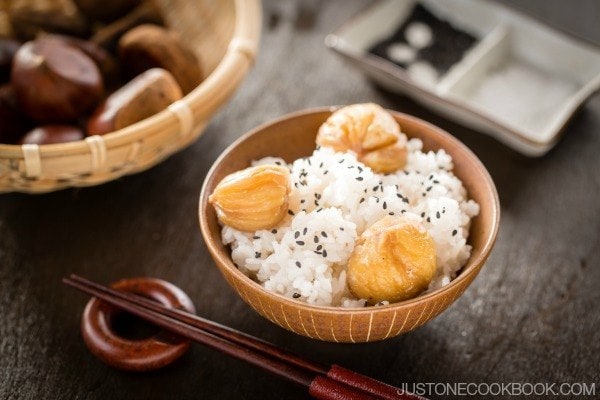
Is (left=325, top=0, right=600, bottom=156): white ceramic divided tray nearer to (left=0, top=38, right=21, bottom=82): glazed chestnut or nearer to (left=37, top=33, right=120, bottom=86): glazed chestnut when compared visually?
(left=37, top=33, right=120, bottom=86): glazed chestnut

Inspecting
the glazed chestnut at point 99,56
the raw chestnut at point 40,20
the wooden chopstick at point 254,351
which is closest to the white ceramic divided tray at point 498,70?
the glazed chestnut at point 99,56

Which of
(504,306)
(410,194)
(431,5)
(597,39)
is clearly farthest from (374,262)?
(597,39)

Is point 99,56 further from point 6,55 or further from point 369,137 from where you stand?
point 369,137

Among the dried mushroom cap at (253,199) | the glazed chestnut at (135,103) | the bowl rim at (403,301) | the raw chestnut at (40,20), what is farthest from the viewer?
the raw chestnut at (40,20)

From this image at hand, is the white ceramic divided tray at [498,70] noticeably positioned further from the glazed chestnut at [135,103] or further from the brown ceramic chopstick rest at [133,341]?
the brown ceramic chopstick rest at [133,341]

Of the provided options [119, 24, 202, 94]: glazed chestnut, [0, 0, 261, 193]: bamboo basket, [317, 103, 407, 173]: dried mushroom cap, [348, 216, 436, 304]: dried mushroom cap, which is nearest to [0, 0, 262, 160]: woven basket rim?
[0, 0, 261, 193]: bamboo basket

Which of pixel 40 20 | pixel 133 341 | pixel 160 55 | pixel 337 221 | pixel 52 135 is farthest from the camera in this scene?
pixel 40 20

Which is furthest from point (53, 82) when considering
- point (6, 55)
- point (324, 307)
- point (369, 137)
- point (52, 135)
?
point (324, 307)
